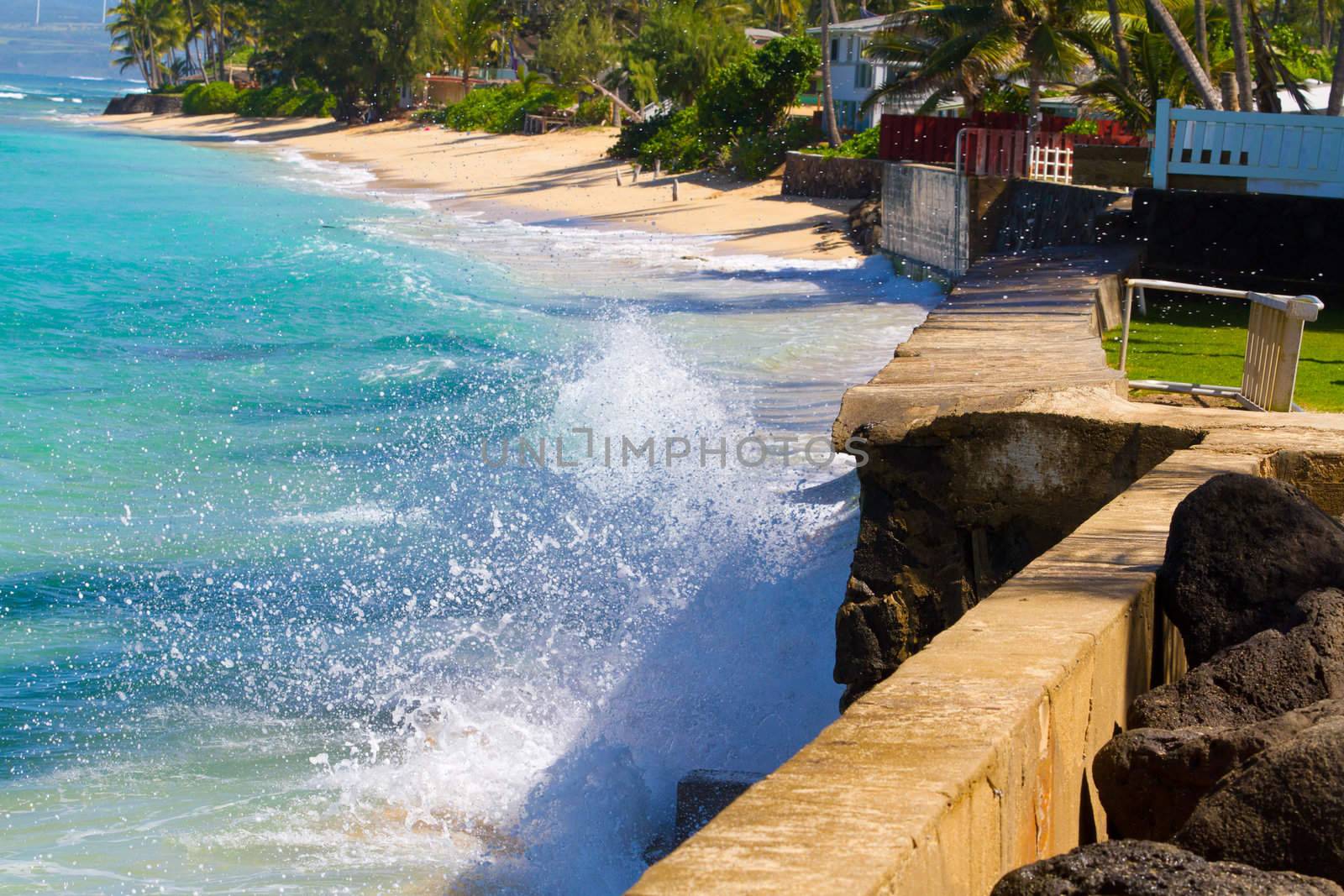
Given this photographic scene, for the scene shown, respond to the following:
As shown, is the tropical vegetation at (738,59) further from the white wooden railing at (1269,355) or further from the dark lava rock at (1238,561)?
the dark lava rock at (1238,561)

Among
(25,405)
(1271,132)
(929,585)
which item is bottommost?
(25,405)

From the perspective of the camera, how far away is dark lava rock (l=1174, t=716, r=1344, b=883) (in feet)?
9.27

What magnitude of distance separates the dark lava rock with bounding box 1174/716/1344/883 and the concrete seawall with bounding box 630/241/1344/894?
401mm

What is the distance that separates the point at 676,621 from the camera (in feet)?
28.5

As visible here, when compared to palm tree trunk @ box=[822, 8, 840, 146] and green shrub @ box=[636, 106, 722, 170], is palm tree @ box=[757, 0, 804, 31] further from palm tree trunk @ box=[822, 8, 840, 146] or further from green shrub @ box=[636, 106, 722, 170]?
palm tree trunk @ box=[822, 8, 840, 146]

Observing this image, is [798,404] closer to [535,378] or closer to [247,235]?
[535,378]

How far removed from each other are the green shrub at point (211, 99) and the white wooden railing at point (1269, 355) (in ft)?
296

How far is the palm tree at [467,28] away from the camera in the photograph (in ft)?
229

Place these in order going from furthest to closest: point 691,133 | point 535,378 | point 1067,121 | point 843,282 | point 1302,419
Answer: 1. point 691,133
2. point 1067,121
3. point 843,282
4. point 535,378
5. point 1302,419

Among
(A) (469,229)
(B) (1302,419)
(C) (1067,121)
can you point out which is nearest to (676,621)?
(B) (1302,419)

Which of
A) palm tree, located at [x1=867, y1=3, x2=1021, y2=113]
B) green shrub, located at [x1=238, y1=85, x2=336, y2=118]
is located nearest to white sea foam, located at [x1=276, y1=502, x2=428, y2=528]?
palm tree, located at [x1=867, y1=3, x2=1021, y2=113]

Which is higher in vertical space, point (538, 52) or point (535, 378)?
point (538, 52)

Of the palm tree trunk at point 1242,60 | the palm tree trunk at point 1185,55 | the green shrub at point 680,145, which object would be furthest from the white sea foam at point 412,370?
the green shrub at point 680,145

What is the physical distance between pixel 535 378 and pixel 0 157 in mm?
57175
